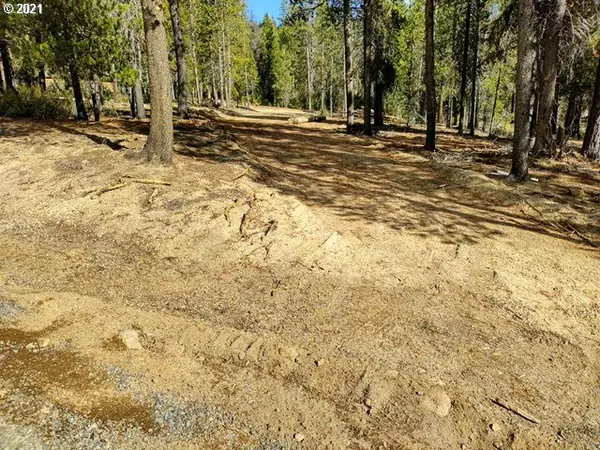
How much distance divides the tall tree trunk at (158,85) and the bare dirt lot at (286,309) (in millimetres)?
453

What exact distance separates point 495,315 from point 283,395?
2739 millimetres

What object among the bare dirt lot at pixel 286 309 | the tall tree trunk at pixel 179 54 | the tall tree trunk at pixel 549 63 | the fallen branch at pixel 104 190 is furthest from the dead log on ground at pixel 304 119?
the fallen branch at pixel 104 190

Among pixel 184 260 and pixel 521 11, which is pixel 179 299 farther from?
pixel 521 11

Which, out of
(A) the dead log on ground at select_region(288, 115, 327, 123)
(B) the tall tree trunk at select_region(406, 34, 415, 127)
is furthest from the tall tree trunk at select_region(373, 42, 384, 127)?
(B) the tall tree trunk at select_region(406, 34, 415, 127)

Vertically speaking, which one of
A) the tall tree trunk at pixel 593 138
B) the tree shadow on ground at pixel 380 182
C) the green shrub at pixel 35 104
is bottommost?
the tree shadow on ground at pixel 380 182

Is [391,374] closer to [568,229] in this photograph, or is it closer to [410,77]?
[568,229]

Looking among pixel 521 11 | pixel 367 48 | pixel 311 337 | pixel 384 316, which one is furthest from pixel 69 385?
pixel 367 48

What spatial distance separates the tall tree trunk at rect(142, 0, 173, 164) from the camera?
7568 millimetres

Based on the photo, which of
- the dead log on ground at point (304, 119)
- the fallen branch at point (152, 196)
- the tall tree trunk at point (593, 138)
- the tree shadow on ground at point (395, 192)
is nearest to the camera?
the fallen branch at point (152, 196)

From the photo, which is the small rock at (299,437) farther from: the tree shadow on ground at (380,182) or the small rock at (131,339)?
the tree shadow on ground at (380,182)

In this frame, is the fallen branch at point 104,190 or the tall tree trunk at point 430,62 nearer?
Result: the fallen branch at point 104,190

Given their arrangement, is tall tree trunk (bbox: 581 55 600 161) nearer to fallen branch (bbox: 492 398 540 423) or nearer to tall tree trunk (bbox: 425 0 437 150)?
tall tree trunk (bbox: 425 0 437 150)

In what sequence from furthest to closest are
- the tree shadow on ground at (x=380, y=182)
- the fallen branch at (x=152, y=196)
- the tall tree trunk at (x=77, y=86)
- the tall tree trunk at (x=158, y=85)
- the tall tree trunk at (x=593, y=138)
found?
the tall tree trunk at (x=77, y=86), the tall tree trunk at (x=593, y=138), the tall tree trunk at (x=158, y=85), the tree shadow on ground at (x=380, y=182), the fallen branch at (x=152, y=196)

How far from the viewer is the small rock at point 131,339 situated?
3.90m
